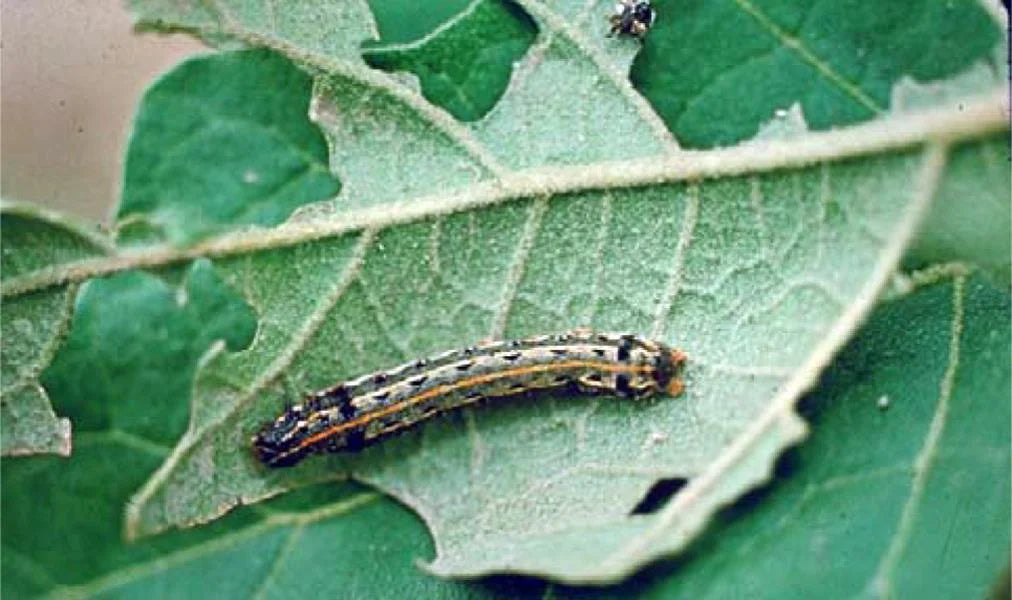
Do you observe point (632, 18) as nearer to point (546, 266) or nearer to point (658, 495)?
A: point (546, 266)

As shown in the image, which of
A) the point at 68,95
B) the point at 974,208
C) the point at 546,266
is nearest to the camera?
the point at 974,208

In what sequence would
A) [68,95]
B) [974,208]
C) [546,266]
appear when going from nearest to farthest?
[974,208] < [546,266] < [68,95]

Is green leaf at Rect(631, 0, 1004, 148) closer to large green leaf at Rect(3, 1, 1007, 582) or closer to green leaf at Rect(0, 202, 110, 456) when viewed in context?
large green leaf at Rect(3, 1, 1007, 582)

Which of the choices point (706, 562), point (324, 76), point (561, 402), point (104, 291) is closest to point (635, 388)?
point (561, 402)

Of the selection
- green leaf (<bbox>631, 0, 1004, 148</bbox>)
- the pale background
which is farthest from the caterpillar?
the pale background

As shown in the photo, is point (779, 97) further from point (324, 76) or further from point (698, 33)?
point (324, 76)

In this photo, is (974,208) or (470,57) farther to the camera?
(470,57)

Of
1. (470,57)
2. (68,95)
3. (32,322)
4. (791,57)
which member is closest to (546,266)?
(470,57)
